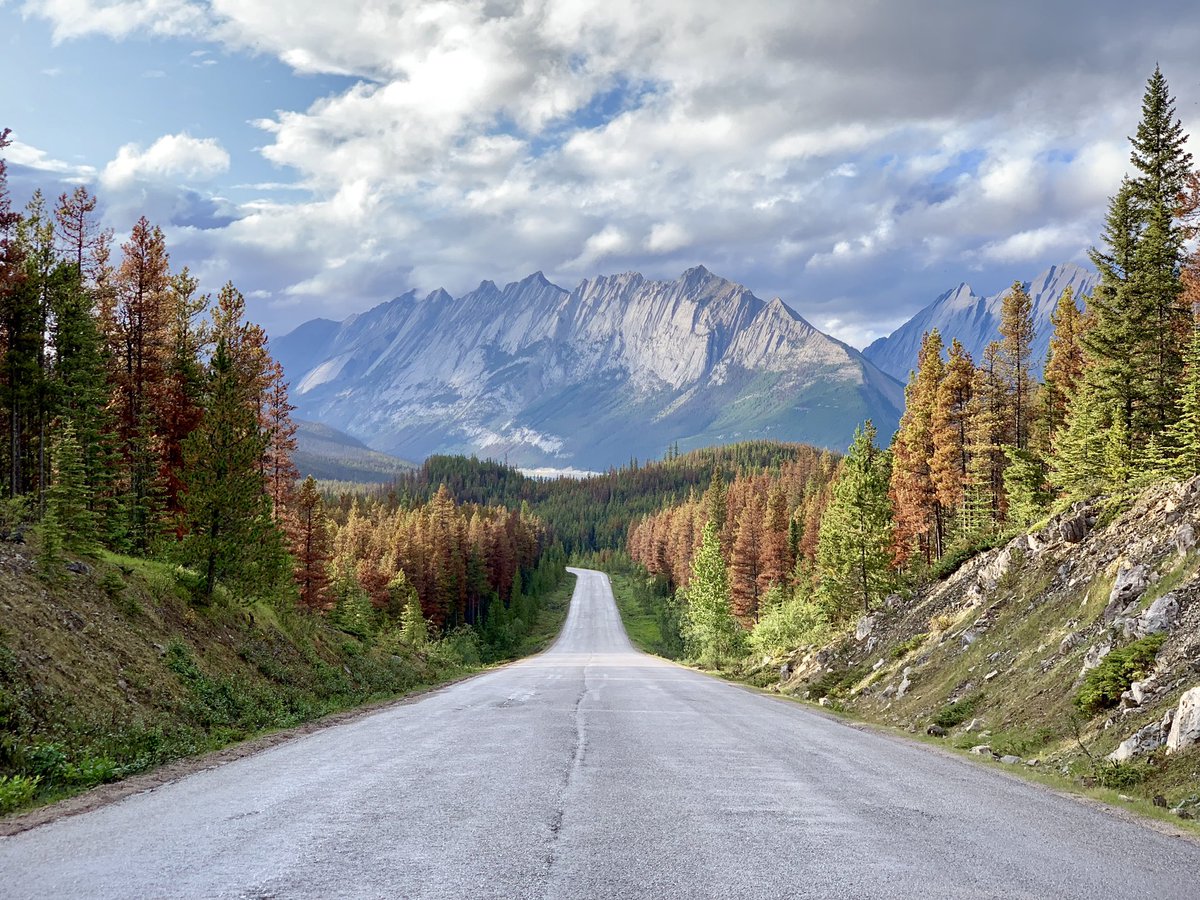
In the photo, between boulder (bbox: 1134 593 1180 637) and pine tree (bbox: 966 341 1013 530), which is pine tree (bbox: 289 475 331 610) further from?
boulder (bbox: 1134 593 1180 637)

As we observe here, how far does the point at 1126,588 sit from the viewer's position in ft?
60.6

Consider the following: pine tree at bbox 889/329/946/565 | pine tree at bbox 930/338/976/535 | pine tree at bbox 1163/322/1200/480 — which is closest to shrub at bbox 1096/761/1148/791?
pine tree at bbox 1163/322/1200/480

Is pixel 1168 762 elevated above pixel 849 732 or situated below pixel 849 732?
above

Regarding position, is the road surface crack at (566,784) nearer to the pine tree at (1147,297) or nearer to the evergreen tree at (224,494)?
the evergreen tree at (224,494)

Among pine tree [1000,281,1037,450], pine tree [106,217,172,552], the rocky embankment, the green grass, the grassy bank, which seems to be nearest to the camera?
the grassy bank

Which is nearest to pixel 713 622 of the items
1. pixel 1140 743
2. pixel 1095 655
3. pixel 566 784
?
pixel 1095 655

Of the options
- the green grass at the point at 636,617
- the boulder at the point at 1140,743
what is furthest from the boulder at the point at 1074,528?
the green grass at the point at 636,617

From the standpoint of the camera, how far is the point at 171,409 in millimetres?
37094

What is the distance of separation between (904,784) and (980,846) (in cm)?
334

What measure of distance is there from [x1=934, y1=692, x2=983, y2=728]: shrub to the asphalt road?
711 centimetres

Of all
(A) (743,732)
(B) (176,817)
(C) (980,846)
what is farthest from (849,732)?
(B) (176,817)

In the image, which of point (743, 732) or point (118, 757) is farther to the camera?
point (743, 732)

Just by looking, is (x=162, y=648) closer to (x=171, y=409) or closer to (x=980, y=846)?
(x=980, y=846)

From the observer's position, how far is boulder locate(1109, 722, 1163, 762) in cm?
1236
